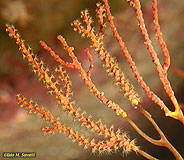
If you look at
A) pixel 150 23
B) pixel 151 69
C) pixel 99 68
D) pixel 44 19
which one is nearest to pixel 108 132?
pixel 44 19

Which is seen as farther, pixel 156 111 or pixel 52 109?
pixel 156 111

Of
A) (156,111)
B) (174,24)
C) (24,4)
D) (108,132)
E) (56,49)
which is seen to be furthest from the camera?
(156,111)

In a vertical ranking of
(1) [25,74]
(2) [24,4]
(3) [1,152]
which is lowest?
(3) [1,152]

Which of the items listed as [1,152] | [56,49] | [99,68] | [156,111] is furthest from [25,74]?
[156,111]

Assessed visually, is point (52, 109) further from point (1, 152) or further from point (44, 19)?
point (44, 19)

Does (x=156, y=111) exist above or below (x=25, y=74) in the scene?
below

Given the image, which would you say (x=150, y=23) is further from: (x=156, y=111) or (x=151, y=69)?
(x=156, y=111)

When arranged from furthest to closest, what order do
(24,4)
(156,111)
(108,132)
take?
(156,111), (24,4), (108,132)
